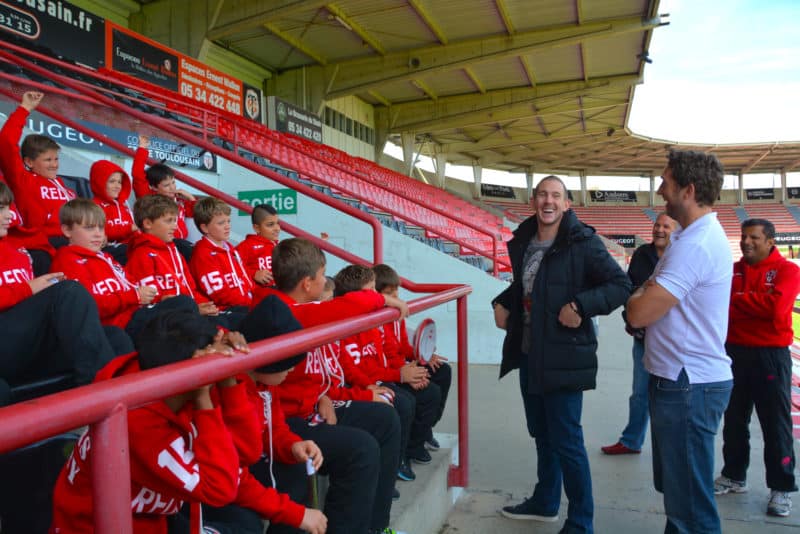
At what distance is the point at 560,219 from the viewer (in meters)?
2.58

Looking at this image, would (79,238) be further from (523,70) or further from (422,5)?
(523,70)

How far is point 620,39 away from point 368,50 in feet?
21.2

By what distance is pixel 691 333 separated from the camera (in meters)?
2.01

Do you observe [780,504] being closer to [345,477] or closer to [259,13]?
[345,477]

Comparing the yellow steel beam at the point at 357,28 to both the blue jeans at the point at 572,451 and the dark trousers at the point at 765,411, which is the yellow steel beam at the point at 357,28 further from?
the blue jeans at the point at 572,451

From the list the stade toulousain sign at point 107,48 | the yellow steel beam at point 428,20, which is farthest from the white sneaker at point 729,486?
the yellow steel beam at point 428,20

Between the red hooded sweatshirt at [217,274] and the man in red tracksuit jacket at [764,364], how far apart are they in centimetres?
278

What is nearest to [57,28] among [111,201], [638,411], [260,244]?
[111,201]

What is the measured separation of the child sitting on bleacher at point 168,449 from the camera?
1.15 meters

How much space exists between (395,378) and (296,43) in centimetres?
1374

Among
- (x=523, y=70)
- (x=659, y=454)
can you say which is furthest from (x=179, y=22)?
(x=659, y=454)

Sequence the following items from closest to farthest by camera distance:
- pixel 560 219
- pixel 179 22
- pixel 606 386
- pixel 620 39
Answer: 1. pixel 560 219
2. pixel 606 386
3. pixel 179 22
4. pixel 620 39

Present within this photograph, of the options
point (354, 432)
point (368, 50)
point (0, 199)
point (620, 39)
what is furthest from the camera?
point (368, 50)

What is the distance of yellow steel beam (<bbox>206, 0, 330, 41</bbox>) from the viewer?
1115 centimetres
